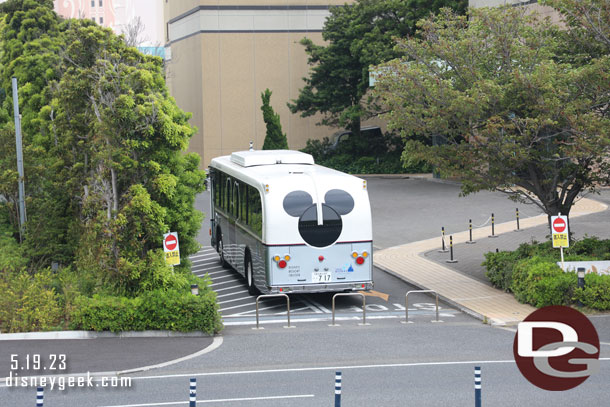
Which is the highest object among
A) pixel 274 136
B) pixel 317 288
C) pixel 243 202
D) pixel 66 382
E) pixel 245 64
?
pixel 245 64

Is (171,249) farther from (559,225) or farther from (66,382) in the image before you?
(559,225)

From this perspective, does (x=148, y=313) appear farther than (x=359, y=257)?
No

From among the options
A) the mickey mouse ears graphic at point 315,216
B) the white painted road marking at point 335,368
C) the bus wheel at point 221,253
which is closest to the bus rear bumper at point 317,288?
the mickey mouse ears graphic at point 315,216

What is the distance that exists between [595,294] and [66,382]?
1177 centimetres

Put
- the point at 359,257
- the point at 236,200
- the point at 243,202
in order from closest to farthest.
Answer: the point at 359,257, the point at 243,202, the point at 236,200

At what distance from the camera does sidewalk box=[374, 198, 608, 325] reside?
19094 millimetres

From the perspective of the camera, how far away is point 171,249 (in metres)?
17.5

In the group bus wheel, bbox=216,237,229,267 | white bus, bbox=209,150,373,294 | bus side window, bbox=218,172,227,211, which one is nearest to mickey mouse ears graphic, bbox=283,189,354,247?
white bus, bbox=209,150,373,294

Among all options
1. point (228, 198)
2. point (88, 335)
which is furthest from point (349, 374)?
point (228, 198)

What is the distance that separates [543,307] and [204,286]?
7918mm

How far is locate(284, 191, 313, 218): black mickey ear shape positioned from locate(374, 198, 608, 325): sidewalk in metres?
4.49

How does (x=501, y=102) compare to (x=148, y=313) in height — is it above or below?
above

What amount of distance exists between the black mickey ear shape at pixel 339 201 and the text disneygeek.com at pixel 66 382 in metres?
7.78

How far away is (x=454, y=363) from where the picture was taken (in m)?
14.4
